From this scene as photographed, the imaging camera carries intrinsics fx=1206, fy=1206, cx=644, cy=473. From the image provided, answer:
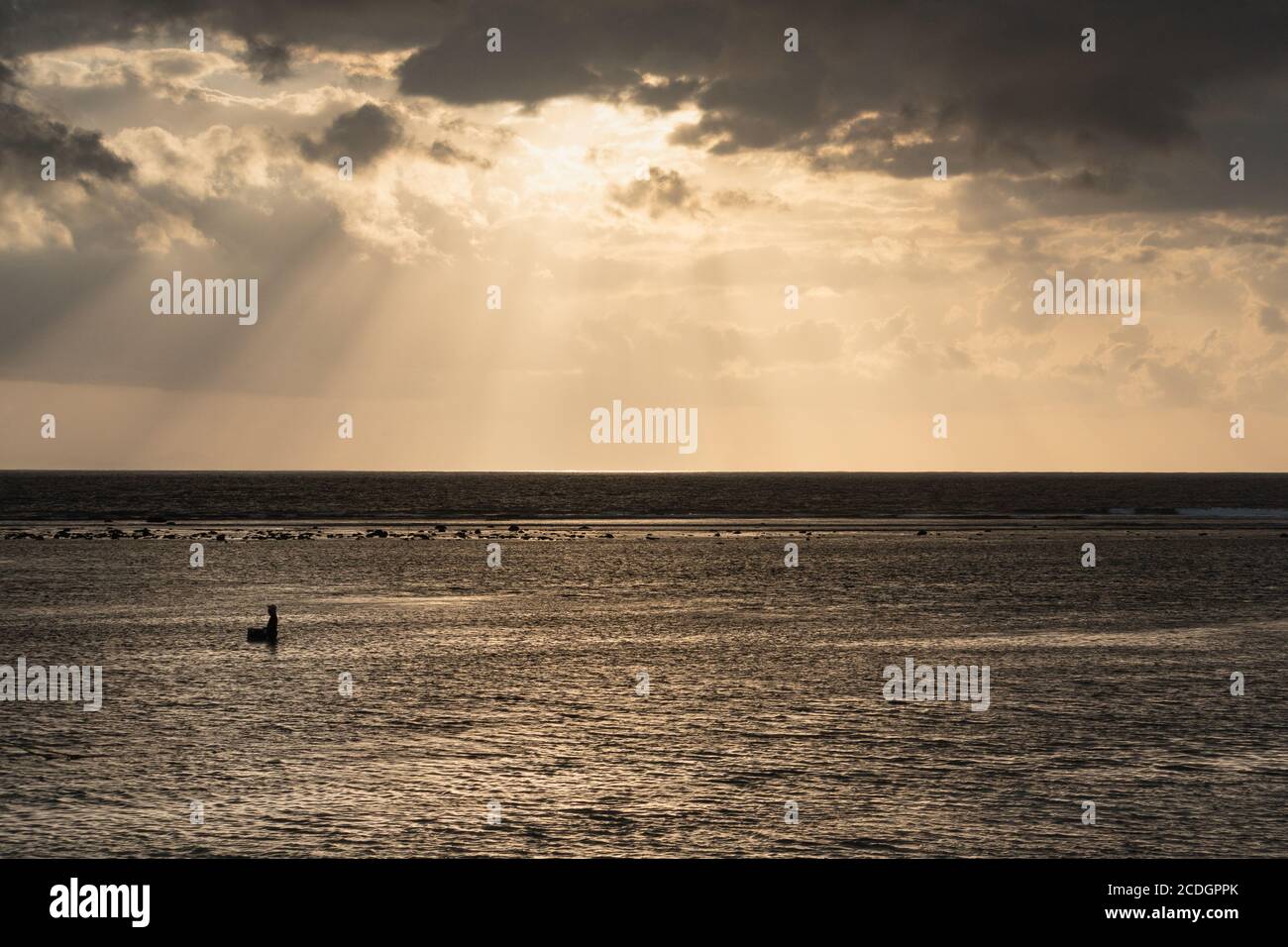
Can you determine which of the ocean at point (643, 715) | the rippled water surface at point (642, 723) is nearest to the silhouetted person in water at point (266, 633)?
the ocean at point (643, 715)

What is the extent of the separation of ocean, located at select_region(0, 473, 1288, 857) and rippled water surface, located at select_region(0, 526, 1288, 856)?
0.48ft

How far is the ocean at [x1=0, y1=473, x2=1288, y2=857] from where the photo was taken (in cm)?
2533

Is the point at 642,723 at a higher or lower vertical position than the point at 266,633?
lower

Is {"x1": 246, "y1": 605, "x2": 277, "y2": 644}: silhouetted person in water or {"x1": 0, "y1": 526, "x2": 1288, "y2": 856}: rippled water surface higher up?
{"x1": 246, "y1": 605, "x2": 277, "y2": 644}: silhouetted person in water

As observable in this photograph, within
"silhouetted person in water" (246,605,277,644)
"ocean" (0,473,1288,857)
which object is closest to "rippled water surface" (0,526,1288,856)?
"ocean" (0,473,1288,857)

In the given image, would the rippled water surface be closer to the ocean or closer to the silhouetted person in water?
the ocean

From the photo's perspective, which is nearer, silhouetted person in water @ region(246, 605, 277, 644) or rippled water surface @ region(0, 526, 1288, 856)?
rippled water surface @ region(0, 526, 1288, 856)

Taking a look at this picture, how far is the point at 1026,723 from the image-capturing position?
36094mm

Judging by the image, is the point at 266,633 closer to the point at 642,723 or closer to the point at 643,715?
the point at 643,715

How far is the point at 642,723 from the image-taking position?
35.9 meters

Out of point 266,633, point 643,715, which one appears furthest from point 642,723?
point 266,633

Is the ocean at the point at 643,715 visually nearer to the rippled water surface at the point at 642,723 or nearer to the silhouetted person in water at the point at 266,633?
the rippled water surface at the point at 642,723

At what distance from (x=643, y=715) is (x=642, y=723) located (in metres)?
1.28
